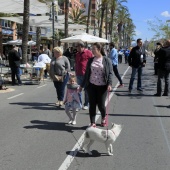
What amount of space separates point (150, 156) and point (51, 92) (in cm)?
774

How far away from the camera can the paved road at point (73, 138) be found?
4738mm

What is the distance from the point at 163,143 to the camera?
577cm

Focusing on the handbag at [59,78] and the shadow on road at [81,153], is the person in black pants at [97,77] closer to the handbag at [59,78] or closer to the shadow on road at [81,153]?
the shadow on road at [81,153]

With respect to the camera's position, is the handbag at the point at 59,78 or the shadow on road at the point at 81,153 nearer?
the shadow on road at the point at 81,153

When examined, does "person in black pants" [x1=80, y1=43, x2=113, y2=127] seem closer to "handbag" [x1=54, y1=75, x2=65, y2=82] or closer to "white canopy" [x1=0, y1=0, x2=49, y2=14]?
"handbag" [x1=54, y1=75, x2=65, y2=82]

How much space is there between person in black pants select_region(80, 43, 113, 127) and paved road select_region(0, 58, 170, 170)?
30.6 inches

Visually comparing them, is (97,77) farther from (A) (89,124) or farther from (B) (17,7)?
(B) (17,7)

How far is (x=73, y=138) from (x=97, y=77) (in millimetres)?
1274

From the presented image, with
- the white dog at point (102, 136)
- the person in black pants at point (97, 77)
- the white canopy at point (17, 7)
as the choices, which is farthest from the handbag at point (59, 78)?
the white canopy at point (17, 7)

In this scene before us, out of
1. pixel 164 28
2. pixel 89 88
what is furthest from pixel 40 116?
pixel 164 28

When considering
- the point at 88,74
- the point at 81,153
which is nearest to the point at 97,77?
the point at 88,74

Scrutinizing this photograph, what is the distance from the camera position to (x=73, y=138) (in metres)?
6.02

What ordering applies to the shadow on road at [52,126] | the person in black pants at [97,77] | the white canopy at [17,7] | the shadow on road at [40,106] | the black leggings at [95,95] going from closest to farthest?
1. the person in black pants at [97,77]
2. the black leggings at [95,95]
3. the shadow on road at [52,126]
4. the shadow on road at [40,106]
5. the white canopy at [17,7]

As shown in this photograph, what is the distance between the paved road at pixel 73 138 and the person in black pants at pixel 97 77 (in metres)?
0.78
